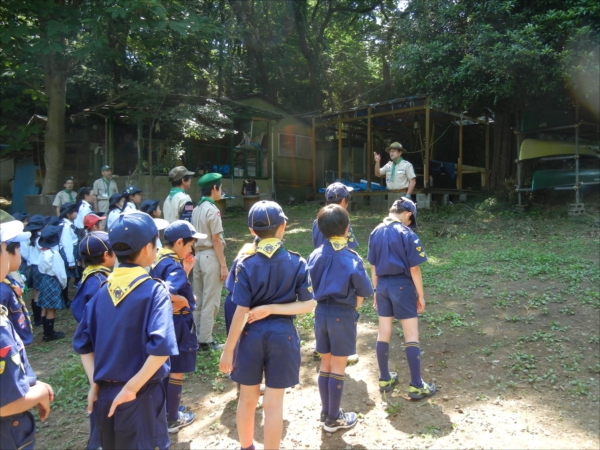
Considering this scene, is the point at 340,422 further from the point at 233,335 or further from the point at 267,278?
the point at 267,278

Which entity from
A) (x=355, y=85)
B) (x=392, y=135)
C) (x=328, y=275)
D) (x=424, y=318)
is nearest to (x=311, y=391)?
(x=328, y=275)

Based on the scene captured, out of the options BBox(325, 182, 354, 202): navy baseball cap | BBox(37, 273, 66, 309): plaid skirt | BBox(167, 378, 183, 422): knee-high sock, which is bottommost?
BBox(167, 378, 183, 422): knee-high sock

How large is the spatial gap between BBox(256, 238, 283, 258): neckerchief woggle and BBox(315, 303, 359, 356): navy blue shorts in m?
0.85

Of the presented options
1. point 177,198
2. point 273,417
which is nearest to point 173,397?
point 273,417

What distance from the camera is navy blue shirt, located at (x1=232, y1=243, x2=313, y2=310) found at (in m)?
2.70

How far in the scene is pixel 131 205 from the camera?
635 cm

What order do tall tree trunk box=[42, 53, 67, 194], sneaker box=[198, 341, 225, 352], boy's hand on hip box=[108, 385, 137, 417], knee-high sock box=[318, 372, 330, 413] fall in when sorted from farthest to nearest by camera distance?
tall tree trunk box=[42, 53, 67, 194] → sneaker box=[198, 341, 225, 352] → knee-high sock box=[318, 372, 330, 413] → boy's hand on hip box=[108, 385, 137, 417]

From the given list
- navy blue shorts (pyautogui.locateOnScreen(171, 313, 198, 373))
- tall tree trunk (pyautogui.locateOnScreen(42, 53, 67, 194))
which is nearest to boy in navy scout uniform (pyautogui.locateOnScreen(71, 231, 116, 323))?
navy blue shorts (pyautogui.locateOnScreen(171, 313, 198, 373))

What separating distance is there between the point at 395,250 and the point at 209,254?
198cm

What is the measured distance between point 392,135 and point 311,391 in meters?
14.9

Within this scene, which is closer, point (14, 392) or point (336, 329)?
point (14, 392)

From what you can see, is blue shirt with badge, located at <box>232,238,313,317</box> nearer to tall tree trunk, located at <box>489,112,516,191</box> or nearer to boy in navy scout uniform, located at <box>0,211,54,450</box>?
boy in navy scout uniform, located at <box>0,211,54,450</box>

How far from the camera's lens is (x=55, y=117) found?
12.4 metres

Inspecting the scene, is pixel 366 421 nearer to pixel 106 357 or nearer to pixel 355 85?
pixel 106 357
